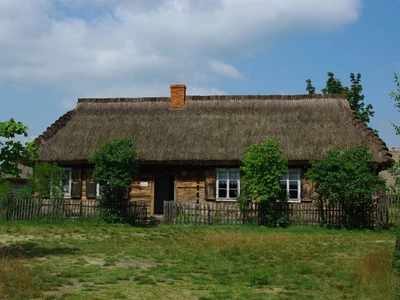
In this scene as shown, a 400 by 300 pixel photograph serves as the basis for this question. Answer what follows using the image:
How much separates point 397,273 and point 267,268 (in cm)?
345

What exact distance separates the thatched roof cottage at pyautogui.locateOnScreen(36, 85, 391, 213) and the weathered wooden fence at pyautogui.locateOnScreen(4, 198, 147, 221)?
7.20 ft

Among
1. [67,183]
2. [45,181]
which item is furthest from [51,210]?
[67,183]

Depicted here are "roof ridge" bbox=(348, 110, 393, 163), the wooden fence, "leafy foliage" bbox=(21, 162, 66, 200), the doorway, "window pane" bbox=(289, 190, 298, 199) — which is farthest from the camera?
the doorway

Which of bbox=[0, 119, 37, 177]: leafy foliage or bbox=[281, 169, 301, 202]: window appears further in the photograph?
bbox=[281, 169, 301, 202]: window

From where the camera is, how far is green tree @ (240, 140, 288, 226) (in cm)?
2008

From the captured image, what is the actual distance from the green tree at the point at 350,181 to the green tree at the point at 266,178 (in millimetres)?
1394

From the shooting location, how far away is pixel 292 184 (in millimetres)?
22391

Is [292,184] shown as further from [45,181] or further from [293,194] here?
[45,181]

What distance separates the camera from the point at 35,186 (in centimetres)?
2184

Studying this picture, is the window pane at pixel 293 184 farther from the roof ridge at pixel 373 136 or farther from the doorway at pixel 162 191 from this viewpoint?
the doorway at pixel 162 191

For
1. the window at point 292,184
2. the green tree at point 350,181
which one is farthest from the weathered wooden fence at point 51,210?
the green tree at point 350,181

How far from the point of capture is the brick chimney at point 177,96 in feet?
89.1

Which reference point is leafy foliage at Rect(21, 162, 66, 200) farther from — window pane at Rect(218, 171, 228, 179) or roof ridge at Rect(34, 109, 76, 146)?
window pane at Rect(218, 171, 228, 179)

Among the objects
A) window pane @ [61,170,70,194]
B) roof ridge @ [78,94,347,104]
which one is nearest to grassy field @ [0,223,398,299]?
window pane @ [61,170,70,194]
